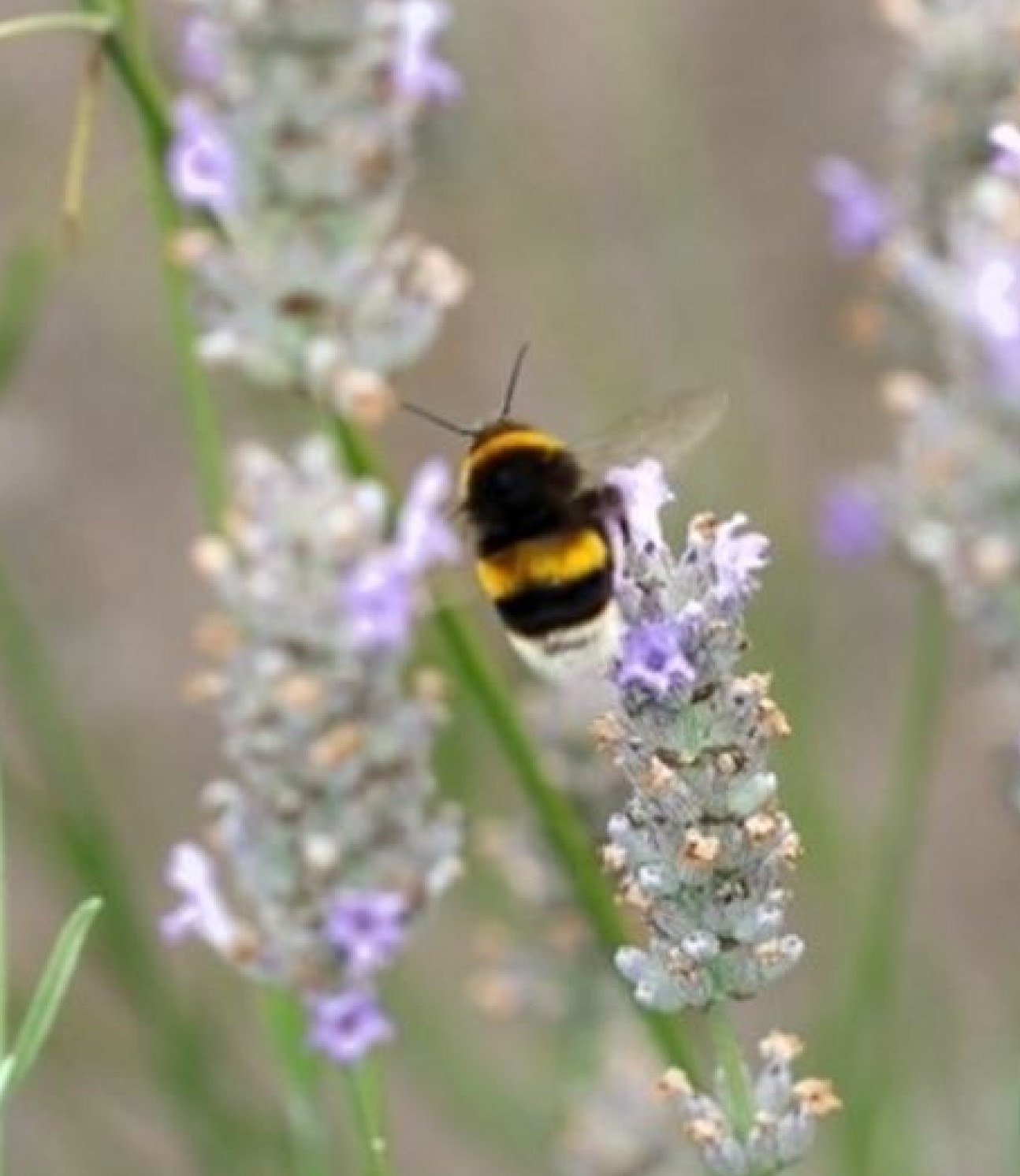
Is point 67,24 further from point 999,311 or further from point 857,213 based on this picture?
point 857,213

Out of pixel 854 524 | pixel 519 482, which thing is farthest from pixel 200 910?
pixel 854 524

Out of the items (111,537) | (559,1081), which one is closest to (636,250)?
(111,537)

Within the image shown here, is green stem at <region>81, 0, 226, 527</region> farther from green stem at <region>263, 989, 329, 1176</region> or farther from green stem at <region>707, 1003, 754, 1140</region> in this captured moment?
green stem at <region>707, 1003, 754, 1140</region>

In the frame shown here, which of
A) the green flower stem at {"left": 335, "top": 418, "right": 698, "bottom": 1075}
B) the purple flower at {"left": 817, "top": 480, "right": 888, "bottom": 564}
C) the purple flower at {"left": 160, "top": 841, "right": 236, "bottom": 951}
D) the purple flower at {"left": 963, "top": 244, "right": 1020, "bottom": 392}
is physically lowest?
the purple flower at {"left": 160, "top": 841, "right": 236, "bottom": 951}

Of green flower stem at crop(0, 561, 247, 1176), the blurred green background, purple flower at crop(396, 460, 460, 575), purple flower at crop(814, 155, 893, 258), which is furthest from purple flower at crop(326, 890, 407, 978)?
the blurred green background

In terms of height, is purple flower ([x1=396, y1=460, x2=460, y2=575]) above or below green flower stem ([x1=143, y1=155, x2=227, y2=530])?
below

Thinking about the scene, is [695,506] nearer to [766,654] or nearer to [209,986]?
[766,654]

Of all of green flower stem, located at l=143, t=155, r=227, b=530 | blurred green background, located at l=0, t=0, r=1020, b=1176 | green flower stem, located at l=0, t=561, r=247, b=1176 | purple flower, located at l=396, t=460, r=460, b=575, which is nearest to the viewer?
purple flower, located at l=396, t=460, r=460, b=575
